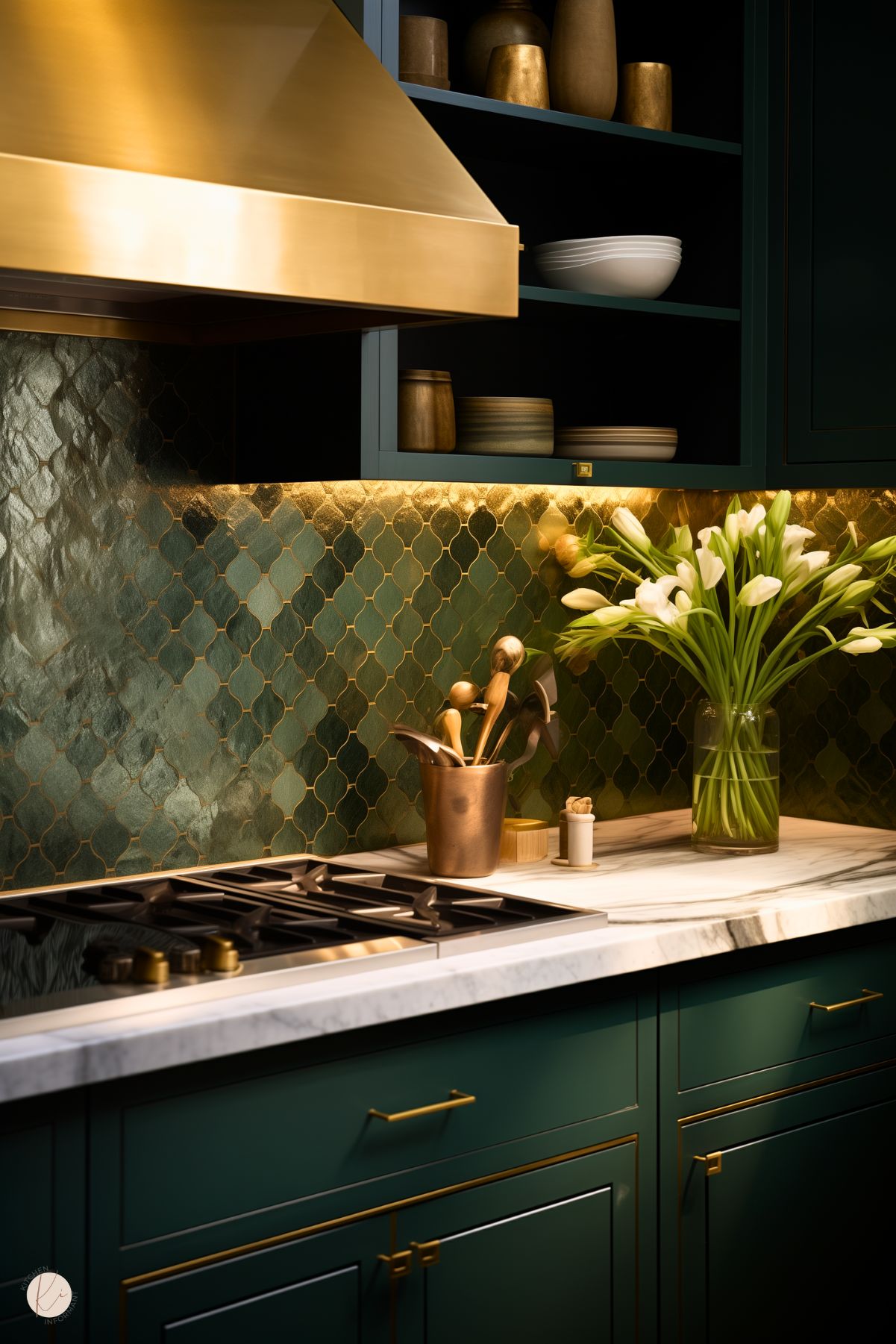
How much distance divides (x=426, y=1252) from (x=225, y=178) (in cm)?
131

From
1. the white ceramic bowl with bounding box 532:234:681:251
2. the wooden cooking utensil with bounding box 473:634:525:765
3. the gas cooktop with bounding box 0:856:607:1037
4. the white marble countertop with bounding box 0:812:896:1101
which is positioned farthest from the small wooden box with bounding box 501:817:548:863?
the white ceramic bowl with bounding box 532:234:681:251

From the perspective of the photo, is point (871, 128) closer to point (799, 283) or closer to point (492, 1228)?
point (799, 283)

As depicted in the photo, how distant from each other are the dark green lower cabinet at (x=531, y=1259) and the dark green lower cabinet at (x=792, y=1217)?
0.44ft

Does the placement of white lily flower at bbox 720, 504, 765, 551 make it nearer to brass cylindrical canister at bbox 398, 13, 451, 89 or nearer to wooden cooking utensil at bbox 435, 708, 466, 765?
wooden cooking utensil at bbox 435, 708, 466, 765

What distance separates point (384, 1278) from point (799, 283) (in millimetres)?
1871

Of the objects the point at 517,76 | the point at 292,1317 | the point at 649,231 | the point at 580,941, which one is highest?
the point at 517,76

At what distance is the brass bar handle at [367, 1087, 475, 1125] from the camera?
186 centimetres

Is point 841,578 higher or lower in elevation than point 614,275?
lower

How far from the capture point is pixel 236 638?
2539 mm

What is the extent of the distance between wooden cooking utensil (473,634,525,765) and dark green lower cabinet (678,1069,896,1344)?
29.1 inches

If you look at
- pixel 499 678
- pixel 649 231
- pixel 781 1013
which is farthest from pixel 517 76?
pixel 781 1013

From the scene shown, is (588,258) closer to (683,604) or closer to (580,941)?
(683,604)

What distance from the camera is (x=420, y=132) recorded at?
6.95 ft

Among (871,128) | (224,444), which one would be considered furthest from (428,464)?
(871,128)
